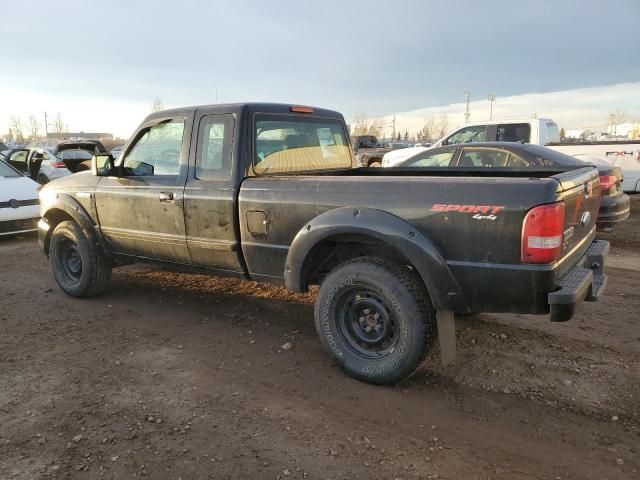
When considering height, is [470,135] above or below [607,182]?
above

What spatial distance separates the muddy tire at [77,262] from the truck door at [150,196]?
0.32 m

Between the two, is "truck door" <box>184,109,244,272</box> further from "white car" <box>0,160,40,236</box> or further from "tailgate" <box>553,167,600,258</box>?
"white car" <box>0,160,40,236</box>

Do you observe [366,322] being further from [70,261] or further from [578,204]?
[70,261]

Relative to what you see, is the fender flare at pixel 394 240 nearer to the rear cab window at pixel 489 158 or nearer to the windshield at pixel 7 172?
the rear cab window at pixel 489 158

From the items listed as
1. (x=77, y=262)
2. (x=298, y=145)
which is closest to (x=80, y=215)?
(x=77, y=262)

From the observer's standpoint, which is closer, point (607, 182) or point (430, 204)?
point (430, 204)

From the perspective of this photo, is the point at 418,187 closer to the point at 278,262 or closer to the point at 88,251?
the point at 278,262

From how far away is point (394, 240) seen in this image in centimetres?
316

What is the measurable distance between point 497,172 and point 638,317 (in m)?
1.86

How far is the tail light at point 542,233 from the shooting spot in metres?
2.76

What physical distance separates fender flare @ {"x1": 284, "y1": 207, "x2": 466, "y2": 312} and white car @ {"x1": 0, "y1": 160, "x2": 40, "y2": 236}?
6.82 m

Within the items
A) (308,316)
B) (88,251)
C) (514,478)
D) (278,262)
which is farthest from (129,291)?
(514,478)

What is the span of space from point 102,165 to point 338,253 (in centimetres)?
254

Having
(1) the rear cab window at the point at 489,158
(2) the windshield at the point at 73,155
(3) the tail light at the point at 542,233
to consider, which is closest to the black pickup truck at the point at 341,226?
(3) the tail light at the point at 542,233
